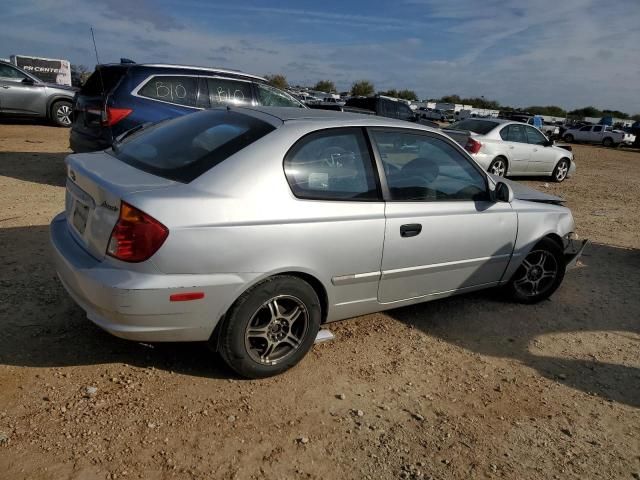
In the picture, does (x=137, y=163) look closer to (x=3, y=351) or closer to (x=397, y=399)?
(x=3, y=351)

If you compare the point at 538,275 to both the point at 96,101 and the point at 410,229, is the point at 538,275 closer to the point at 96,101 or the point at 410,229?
the point at 410,229

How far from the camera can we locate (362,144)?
3359mm

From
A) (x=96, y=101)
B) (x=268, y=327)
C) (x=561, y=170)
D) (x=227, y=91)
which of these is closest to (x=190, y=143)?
(x=268, y=327)

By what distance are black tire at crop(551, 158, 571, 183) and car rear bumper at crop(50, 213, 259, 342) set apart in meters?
12.2

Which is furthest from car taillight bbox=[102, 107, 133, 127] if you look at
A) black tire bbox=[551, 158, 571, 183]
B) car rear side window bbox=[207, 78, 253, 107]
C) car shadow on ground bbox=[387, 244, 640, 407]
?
black tire bbox=[551, 158, 571, 183]

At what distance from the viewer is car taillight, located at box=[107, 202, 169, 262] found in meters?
2.52

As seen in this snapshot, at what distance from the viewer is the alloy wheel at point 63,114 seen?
46.3 feet

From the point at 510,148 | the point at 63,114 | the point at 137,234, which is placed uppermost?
the point at 510,148

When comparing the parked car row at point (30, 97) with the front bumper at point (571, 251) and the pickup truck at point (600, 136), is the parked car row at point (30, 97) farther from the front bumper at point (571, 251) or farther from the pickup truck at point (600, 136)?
the pickup truck at point (600, 136)

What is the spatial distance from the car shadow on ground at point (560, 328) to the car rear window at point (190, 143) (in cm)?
205

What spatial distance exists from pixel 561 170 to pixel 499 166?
262 cm

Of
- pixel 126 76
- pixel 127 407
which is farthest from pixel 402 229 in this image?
pixel 126 76

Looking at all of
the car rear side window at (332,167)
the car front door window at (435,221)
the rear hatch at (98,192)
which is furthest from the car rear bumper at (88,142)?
the car front door window at (435,221)

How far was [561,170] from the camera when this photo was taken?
13039 millimetres
